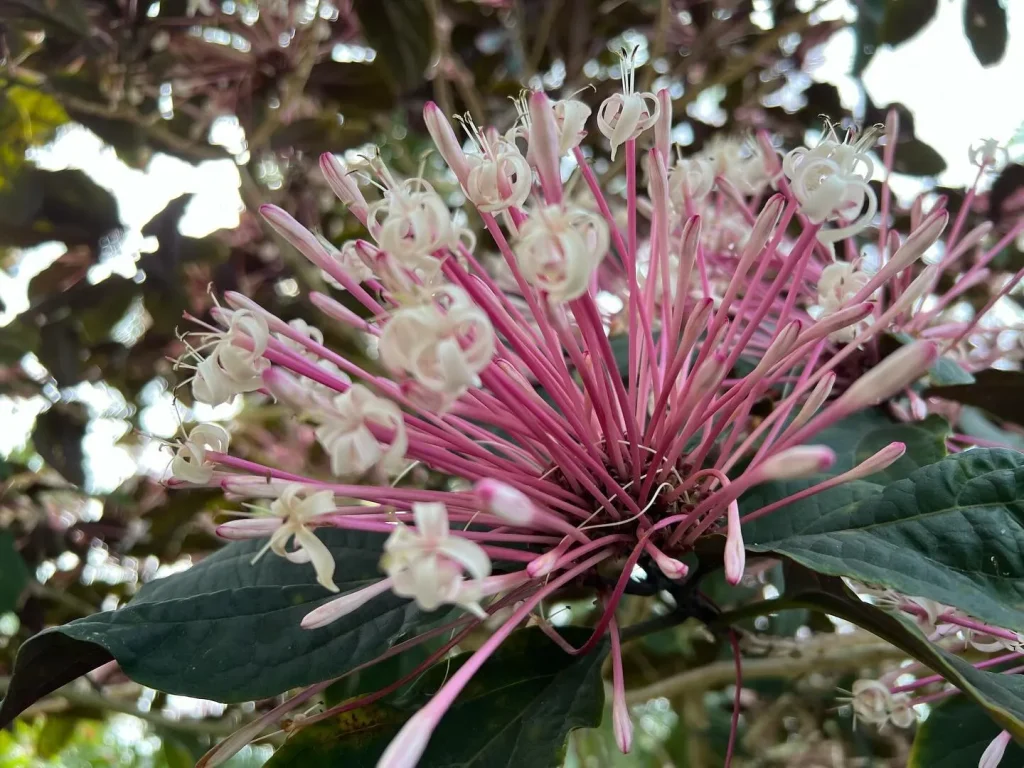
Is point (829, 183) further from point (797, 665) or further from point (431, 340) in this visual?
point (797, 665)

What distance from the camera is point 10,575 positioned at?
0.88m

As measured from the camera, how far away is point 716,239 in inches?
29.9

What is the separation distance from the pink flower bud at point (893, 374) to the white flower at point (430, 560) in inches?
6.9

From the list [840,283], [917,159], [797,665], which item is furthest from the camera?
[917,159]

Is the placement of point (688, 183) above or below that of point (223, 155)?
above

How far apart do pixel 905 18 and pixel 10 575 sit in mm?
1273

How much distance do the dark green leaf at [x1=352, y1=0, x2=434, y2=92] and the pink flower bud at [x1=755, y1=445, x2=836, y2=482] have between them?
855 millimetres

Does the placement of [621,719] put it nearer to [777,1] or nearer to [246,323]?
[246,323]

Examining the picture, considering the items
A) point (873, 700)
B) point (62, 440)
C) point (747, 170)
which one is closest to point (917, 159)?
point (747, 170)

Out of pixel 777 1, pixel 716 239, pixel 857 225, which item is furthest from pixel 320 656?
pixel 777 1

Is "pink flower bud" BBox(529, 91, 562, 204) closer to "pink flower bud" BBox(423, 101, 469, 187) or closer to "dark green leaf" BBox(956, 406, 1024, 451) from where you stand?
"pink flower bud" BBox(423, 101, 469, 187)

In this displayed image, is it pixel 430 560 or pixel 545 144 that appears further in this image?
pixel 545 144

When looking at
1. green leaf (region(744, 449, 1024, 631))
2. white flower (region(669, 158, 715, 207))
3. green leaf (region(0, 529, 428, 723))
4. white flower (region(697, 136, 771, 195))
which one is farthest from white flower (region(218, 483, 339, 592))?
white flower (region(697, 136, 771, 195))

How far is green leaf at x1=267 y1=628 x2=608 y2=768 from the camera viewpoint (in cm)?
41
